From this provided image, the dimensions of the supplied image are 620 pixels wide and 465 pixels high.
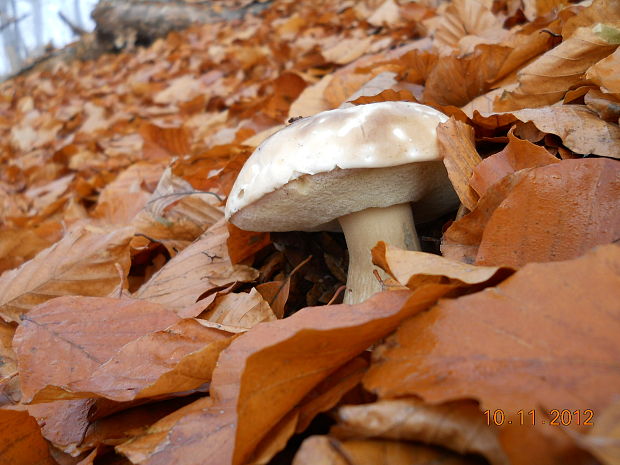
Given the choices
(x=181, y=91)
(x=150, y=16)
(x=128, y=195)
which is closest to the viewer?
(x=128, y=195)

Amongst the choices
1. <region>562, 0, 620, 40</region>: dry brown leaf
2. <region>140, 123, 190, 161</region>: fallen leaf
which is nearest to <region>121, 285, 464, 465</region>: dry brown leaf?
<region>562, 0, 620, 40</region>: dry brown leaf

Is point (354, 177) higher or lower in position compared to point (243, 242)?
higher

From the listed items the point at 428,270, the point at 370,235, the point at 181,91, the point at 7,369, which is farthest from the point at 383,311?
the point at 181,91

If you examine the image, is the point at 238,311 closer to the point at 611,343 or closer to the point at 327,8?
the point at 611,343

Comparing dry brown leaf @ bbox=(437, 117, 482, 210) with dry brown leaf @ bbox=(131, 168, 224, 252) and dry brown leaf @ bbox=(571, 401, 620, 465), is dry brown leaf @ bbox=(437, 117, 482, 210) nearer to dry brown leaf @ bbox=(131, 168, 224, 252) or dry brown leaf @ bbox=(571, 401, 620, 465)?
dry brown leaf @ bbox=(571, 401, 620, 465)

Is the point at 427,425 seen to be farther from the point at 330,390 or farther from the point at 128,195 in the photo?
the point at 128,195
